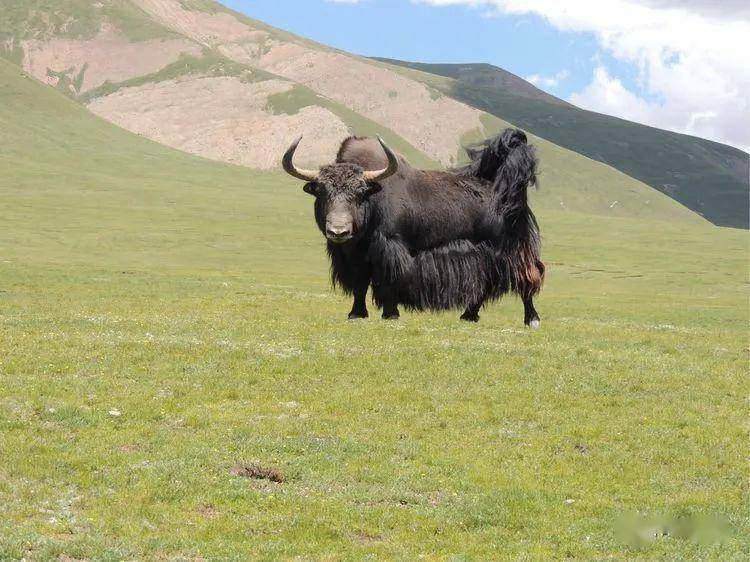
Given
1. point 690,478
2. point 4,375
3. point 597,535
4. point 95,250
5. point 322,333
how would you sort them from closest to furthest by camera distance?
point 597,535 < point 690,478 < point 4,375 < point 322,333 < point 95,250

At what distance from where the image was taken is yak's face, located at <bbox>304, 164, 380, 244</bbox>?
1917cm

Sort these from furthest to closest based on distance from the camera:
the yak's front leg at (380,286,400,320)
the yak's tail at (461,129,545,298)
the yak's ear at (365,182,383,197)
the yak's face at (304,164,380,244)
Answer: the yak's tail at (461,129,545,298), the yak's front leg at (380,286,400,320), the yak's ear at (365,182,383,197), the yak's face at (304,164,380,244)

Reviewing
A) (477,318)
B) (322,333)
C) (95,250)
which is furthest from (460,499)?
(95,250)

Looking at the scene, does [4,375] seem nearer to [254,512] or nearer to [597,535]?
[254,512]

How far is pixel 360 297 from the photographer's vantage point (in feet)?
68.0

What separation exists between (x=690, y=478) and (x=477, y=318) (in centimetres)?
1034

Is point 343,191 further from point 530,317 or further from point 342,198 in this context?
point 530,317

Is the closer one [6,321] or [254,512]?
[254,512]

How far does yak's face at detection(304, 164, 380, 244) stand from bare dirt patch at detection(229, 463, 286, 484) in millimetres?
8113

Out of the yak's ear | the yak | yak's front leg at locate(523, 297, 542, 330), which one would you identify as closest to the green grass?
yak's front leg at locate(523, 297, 542, 330)

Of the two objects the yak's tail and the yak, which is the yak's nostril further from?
the yak's tail

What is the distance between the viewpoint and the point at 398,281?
20.3m

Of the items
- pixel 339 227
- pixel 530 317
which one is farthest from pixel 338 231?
pixel 530 317

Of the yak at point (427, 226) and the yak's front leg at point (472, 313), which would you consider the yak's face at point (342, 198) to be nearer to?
the yak at point (427, 226)
